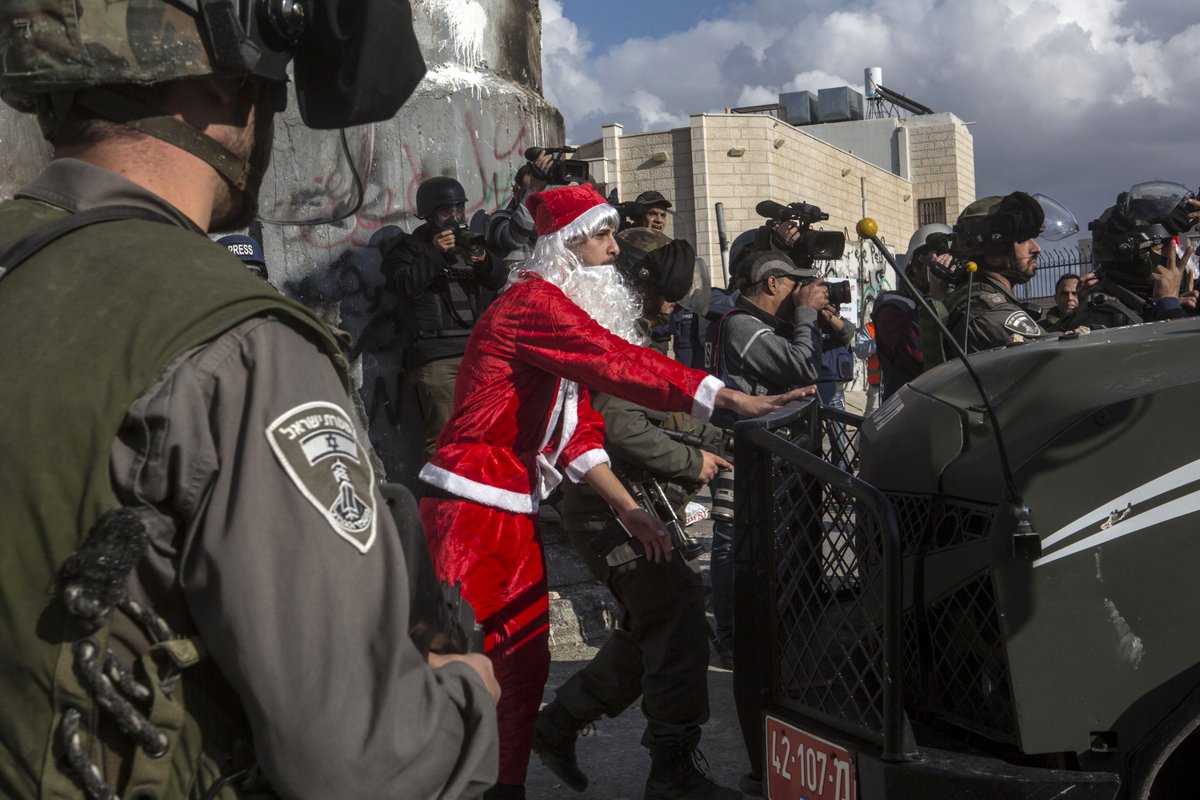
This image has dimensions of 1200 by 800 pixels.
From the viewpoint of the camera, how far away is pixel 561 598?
20.2ft

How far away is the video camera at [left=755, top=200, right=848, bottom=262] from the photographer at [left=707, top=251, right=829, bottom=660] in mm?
792

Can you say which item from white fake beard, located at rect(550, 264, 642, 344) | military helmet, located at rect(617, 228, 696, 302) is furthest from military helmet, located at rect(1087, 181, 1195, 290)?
white fake beard, located at rect(550, 264, 642, 344)

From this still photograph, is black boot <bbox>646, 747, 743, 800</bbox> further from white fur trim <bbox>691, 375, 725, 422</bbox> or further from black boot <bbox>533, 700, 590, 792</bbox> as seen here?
white fur trim <bbox>691, 375, 725, 422</bbox>

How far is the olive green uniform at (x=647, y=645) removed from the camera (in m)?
4.05

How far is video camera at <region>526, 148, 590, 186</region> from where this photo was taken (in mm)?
6473

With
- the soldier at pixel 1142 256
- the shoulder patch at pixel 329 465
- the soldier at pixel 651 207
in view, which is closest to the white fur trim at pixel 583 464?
the soldier at pixel 1142 256

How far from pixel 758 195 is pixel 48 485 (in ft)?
103

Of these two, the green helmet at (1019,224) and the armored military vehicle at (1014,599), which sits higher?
the green helmet at (1019,224)

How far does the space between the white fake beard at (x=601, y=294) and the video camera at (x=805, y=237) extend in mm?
2868

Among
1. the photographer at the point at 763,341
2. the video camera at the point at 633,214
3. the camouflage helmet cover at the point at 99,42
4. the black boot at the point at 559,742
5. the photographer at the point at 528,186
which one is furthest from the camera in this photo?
the video camera at the point at 633,214

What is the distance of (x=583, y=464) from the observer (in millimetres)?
4043

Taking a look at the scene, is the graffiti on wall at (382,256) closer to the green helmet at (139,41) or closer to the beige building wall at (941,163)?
the green helmet at (139,41)

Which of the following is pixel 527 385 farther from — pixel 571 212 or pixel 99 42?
pixel 99 42

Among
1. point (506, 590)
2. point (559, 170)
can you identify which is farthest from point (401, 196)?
point (506, 590)
